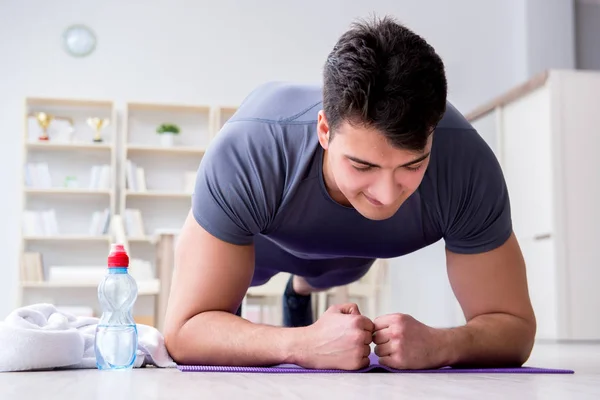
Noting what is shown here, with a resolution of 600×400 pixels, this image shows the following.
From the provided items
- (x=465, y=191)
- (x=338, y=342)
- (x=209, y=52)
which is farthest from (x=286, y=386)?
(x=209, y=52)

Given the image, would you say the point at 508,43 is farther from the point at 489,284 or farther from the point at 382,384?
the point at 382,384

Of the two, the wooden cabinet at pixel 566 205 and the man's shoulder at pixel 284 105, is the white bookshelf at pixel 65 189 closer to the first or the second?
the wooden cabinet at pixel 566 205

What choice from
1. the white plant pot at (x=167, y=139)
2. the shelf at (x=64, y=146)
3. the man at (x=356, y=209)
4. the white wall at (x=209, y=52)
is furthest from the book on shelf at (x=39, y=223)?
the man at (x=356, y=209)

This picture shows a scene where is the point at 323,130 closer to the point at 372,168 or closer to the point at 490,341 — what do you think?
the point at 372,168

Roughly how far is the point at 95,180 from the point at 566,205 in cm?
333

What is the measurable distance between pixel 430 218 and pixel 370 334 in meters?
0.31

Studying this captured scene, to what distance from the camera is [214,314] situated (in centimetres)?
142

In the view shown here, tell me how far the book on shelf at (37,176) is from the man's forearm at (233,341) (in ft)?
15.1

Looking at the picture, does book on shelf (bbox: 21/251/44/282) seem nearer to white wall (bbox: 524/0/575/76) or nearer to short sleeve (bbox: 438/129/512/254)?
white wall (bbox: 524/0/575/76)

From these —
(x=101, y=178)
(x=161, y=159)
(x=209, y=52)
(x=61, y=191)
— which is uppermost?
(x=209, y=52)

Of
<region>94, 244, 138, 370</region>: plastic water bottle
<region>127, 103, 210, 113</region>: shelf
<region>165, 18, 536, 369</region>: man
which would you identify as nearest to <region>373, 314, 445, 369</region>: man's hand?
<region>165, 18, 536, 369</region>: man

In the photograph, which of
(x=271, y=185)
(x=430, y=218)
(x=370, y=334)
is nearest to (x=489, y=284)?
(x=430, y=218)

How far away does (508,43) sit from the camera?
21.5ft

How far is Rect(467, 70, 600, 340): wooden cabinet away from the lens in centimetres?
414
